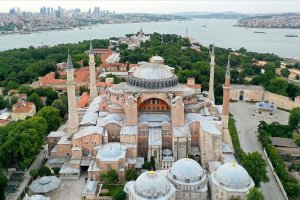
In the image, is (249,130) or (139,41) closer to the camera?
(249,130)

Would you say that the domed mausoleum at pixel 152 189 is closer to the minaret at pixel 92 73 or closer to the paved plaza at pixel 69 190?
the paved plaza at pixel 69 190

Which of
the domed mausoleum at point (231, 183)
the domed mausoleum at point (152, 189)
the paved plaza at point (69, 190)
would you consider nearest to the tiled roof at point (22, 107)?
the paved plaza at point (69, 190)

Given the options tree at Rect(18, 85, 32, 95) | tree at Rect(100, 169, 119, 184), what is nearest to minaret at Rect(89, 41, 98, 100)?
tree at Rect(18, 85, 32, 95)

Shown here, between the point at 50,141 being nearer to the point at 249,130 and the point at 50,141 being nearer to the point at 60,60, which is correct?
the point at 249,130

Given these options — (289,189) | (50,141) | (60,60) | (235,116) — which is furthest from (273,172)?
(60,60)

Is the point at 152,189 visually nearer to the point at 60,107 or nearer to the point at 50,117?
the point at 50,117

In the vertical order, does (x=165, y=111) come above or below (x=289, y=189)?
above
